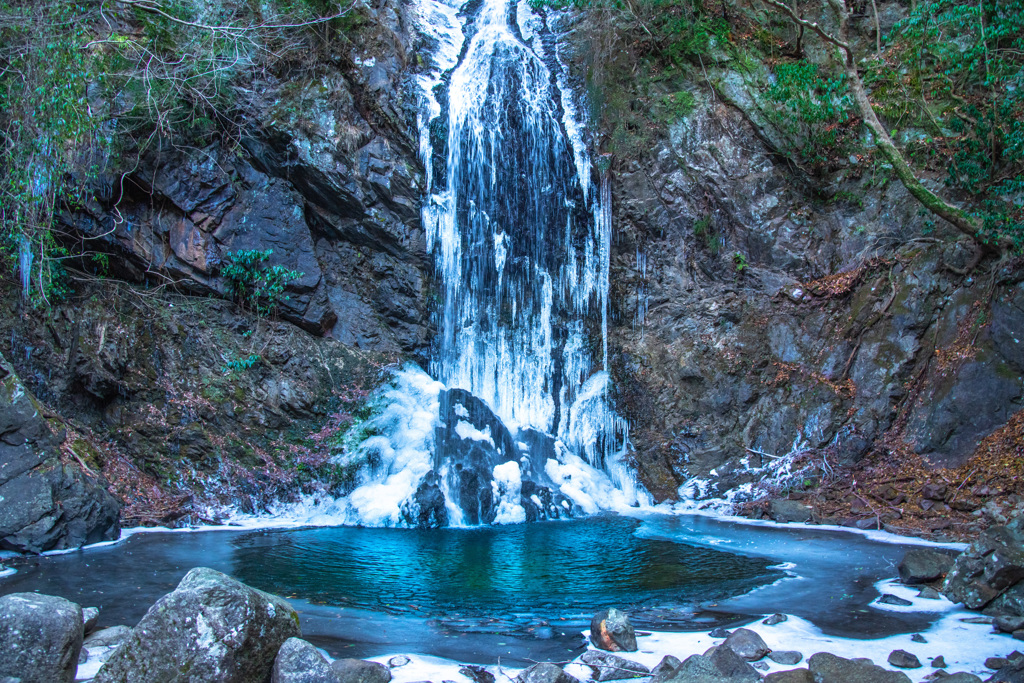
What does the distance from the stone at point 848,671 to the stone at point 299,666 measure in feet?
8.18

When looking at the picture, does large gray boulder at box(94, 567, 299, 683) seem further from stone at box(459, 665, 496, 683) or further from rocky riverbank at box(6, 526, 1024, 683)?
stone at box(459, 665, 496, 683)

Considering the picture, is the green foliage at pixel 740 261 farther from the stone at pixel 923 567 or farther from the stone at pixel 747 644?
the stone at pixel 747 644

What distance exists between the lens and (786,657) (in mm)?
3818

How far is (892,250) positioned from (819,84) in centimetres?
317

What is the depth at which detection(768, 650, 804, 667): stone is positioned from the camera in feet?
12.4

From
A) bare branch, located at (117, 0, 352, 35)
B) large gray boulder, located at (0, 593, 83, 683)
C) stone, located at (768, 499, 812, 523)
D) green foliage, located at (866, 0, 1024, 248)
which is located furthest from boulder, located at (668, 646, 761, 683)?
bare branch, located at (117, 0, 352, 35)

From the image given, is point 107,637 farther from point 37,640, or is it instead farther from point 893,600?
point 893,600

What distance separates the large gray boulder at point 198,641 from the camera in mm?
3037

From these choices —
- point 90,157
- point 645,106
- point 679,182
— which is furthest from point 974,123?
point 90,157

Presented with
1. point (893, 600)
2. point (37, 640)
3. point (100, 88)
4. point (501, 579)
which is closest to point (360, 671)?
point (37, 640)

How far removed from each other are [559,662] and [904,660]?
191 cm

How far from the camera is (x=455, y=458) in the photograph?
10172mm

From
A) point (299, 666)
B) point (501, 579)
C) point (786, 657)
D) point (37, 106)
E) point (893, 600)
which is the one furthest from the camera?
point (37, 106)

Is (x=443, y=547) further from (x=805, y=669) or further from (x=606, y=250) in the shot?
(x=606, y=250)
